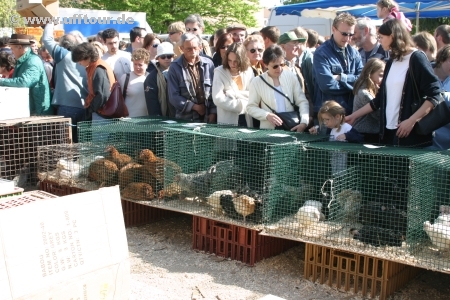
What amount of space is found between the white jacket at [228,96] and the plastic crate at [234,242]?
4.59ft

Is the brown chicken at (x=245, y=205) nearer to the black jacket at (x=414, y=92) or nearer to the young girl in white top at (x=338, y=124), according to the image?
the young girl in white top at (x=338, y=124)

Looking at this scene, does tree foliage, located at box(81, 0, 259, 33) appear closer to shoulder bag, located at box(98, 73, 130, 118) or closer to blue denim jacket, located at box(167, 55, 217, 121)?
shoulder bag, located at box(98, 73, 130, 118)

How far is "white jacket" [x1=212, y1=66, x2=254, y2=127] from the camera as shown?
230 inches

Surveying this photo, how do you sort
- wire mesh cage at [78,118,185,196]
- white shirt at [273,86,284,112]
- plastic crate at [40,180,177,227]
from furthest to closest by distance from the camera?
plastic crate at [40,180,177,227] < white shirt at [273,86,284,112] < wire mesh cage at [78,118,185,196]

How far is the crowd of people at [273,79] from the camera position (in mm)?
4789

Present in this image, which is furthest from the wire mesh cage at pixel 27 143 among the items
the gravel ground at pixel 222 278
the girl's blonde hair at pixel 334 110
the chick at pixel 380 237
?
the chick at pixel 380 237

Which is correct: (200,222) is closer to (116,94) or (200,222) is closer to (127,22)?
(116,94)

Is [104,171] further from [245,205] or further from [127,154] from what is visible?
[245,205]

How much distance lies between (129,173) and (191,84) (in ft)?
4.48

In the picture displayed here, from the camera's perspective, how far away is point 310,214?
170 inches

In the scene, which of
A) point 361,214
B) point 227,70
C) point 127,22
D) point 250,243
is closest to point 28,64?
point 227,70

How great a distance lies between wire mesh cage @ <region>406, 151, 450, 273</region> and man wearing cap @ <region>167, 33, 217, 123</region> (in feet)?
9.33

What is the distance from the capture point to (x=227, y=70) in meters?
5.91

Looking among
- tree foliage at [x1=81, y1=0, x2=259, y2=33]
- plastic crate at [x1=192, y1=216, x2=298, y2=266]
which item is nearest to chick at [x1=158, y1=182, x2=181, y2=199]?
plastic crate at [x1=192, y1=216, x2=298, y2=266]
